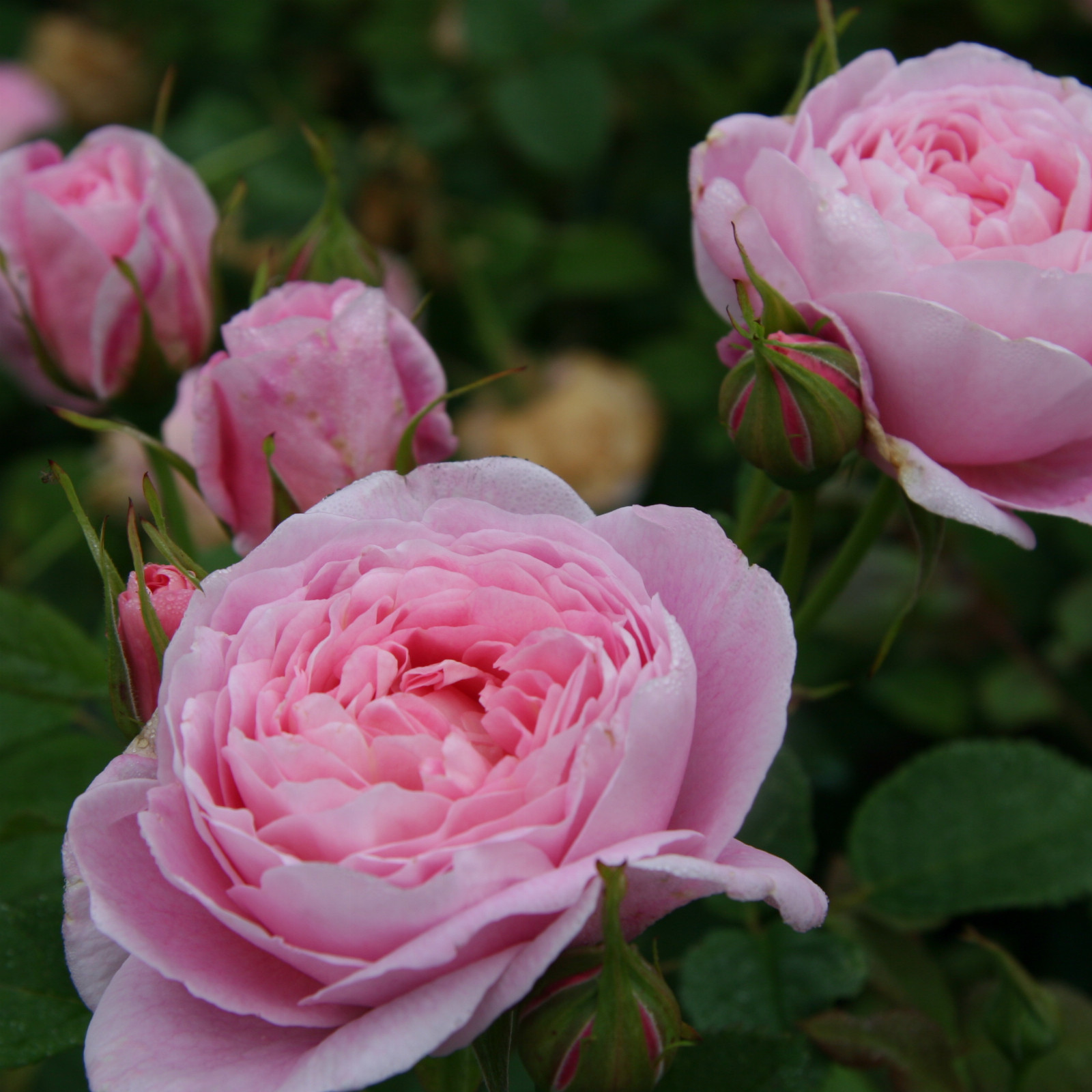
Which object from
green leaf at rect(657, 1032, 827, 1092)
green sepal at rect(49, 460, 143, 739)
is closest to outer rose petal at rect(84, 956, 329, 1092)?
green sepal at rect(49, 460, 143, 739)

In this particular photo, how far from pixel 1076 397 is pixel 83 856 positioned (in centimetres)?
50

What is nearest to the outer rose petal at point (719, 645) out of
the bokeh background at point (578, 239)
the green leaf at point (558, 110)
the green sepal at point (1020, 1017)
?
the green sepal at point (1020, 1017)

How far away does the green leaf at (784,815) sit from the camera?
774 mm

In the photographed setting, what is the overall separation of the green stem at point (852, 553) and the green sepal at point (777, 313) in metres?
0.11

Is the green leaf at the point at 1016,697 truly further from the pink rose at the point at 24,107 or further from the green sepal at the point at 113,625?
the pink rose at the point at 24,107

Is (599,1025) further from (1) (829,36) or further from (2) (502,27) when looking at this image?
(2) (502,27)

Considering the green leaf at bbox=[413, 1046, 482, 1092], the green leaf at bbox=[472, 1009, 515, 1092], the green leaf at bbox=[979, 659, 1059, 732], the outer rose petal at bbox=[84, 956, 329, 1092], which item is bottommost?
the green leaf at bbox=[979, 659, 1059, 732]

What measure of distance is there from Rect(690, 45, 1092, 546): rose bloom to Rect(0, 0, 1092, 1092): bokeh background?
0.49 metres

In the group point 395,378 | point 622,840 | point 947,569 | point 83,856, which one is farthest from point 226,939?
point 947,569

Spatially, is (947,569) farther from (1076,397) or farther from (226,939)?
(226,939)

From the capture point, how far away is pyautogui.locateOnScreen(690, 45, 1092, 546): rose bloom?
57 centimetres

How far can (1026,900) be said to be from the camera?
82cm

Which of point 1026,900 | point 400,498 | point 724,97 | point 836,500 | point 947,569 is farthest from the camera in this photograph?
point 724,97

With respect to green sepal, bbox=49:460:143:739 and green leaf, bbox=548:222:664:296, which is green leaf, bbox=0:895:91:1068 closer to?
green sepal, bbox=49:460:143:739
